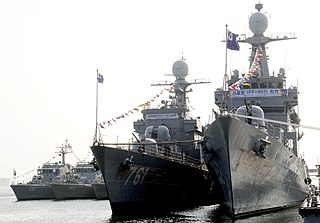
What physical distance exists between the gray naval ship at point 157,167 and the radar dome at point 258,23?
23.2 feet

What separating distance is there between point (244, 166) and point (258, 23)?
16372 mm

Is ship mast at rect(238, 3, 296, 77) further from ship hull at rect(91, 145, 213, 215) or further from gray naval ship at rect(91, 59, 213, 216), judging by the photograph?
ship hull at rect(91, 145, 213, 215)

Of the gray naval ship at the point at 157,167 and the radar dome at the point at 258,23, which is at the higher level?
the radar dome at the point at 258,23

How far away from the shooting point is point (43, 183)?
53250mm

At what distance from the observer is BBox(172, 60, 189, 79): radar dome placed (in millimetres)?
45031

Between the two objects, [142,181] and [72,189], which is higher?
[142,181]

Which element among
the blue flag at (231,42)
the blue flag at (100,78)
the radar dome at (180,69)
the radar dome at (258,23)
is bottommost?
the blue flag at (100,78)

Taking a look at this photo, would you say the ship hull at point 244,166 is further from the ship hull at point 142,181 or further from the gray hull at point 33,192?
the gray hull at point 33,192

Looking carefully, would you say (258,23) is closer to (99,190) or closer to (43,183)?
(99,190)

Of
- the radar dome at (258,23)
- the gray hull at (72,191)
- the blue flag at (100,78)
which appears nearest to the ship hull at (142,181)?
the blue flag at (100,78)

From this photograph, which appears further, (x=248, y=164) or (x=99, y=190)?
(x=99, y=190)

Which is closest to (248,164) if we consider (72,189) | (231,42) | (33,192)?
(231,42)

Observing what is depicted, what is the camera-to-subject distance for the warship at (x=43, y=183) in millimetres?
50969

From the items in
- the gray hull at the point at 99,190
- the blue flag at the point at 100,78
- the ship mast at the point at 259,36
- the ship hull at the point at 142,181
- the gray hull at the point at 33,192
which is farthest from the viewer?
the gray hull at the point at 33,192
